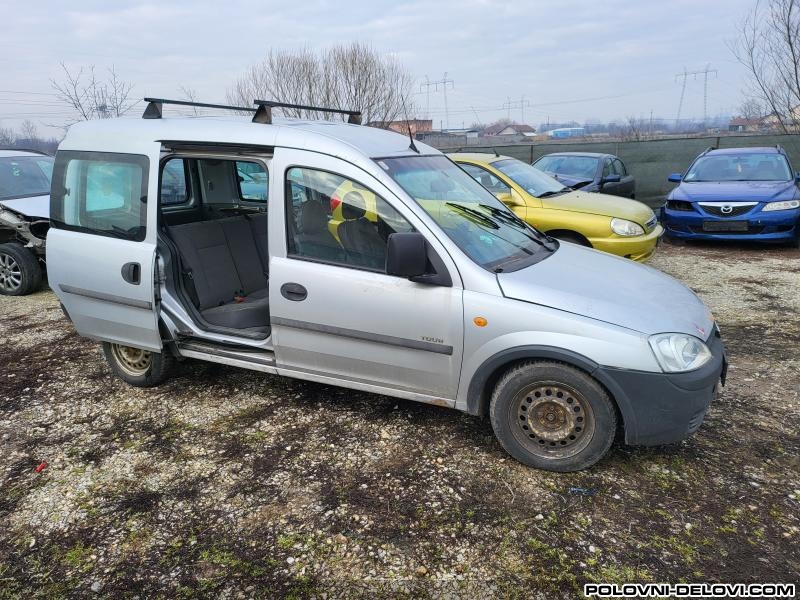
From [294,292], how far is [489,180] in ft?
14.5

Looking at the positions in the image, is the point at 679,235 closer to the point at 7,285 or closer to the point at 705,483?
the point at 705,483

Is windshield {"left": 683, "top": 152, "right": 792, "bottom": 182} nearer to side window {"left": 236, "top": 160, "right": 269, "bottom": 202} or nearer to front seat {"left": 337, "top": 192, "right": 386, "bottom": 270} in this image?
side window {"left": 236, "top": 160, "right": 269, "bottom": 202}

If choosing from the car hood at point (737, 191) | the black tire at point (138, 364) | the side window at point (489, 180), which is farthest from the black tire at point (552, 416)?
the car hood at point (737, 191)

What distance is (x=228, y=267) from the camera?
4.72 m

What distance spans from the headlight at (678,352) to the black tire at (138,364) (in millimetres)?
3438

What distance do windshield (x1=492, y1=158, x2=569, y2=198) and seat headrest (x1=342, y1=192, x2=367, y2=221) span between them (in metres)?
4.21

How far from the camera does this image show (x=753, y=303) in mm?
6324

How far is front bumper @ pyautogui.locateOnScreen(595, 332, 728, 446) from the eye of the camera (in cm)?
292

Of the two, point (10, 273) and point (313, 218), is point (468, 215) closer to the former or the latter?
point (313, 218)

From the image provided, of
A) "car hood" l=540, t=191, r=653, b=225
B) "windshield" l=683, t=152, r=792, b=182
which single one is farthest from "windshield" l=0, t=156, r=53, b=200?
"windshield" l=683, t=152, r=792, b=182

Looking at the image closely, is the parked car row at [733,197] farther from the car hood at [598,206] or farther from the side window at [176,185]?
the side window at [176,185]

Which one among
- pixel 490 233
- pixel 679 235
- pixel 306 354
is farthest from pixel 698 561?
pixel 679 235

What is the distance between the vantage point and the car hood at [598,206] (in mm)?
6832

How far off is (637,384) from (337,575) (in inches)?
70.1
